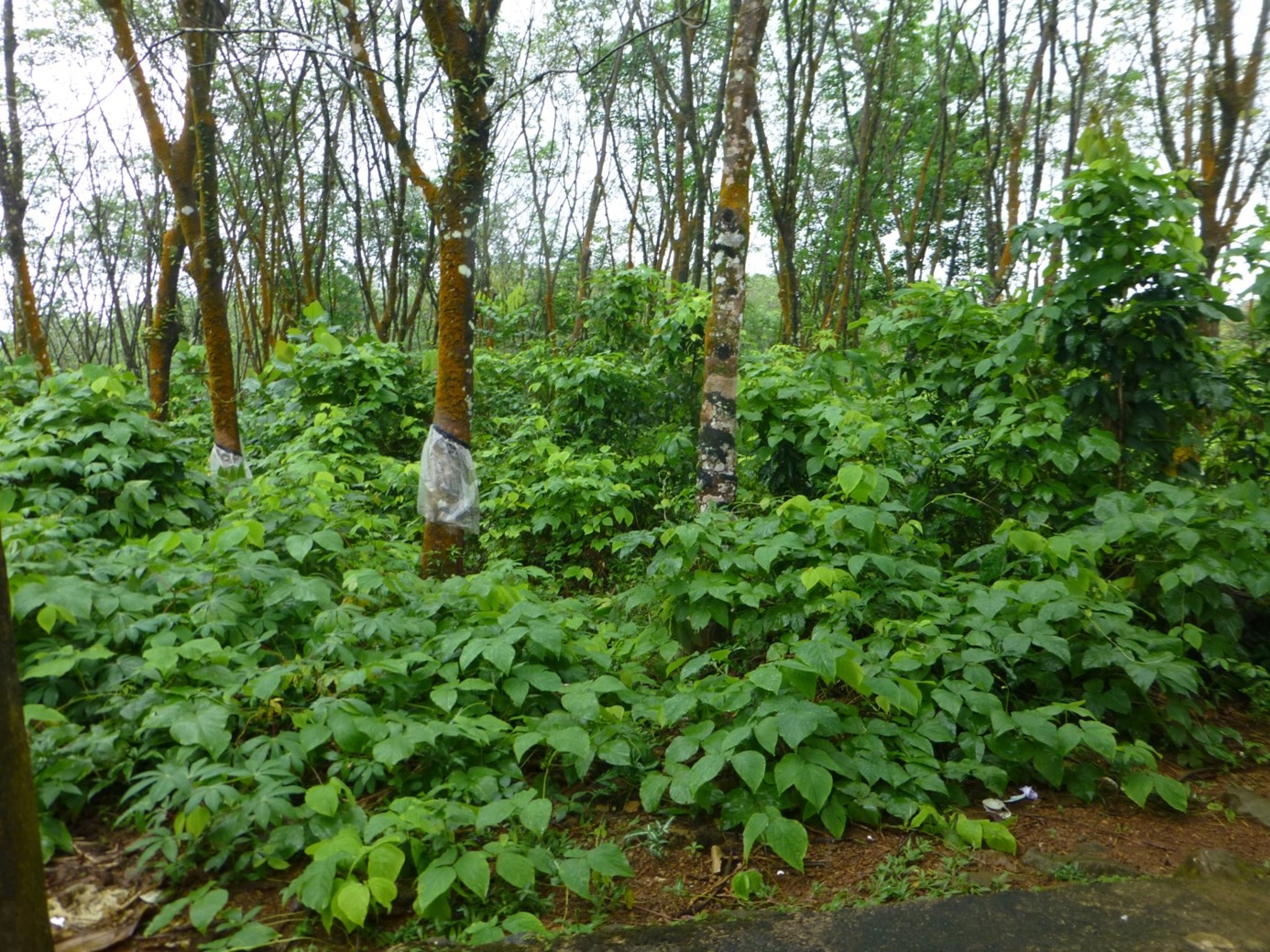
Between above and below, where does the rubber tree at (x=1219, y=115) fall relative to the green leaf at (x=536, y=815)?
above

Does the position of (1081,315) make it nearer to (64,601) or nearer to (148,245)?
(64,601)

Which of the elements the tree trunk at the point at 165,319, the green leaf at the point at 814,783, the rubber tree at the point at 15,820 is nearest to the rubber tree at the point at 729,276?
the green leaf at the point at 814,783

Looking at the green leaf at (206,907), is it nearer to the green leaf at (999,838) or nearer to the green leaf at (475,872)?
the green leaf at (475,872)

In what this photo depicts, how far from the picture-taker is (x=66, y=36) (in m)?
16.3

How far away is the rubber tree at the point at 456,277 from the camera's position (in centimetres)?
481

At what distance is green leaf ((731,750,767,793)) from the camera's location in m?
2.81

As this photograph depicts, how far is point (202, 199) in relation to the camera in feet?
22.2

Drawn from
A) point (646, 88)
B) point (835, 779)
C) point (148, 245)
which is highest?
point (646, 88)

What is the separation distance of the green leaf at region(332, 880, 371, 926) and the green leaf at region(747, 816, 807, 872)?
123 centimetres

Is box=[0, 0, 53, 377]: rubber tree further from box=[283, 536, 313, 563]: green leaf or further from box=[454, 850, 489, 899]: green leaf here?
box=[454, 850, 489, 899]: green leaf

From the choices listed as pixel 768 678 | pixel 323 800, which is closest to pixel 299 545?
pixel 323 800

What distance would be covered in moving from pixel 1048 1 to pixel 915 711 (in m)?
Answer: 12.5

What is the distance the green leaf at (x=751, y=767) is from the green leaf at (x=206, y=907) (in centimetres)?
156

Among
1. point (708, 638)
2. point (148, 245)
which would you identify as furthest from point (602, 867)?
point (148, 245)
